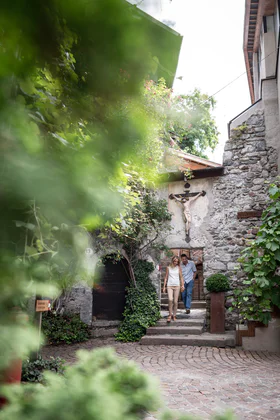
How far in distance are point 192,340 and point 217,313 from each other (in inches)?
39.9

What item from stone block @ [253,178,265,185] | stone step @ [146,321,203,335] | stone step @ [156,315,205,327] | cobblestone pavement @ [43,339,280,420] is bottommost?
cobblestone pavement @ [43,339,280,420]

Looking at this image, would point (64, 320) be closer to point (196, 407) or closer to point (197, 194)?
point (197, 194)

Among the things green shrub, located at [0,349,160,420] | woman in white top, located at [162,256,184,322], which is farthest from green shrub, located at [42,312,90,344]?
green shrub, located at [0,349,160,420]

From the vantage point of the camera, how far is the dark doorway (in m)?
8.45

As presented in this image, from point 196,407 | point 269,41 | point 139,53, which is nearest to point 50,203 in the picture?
point 139,53

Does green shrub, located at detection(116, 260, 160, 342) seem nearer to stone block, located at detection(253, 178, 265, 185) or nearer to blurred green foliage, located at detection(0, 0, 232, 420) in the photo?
stone block, located at detection(253, 178, 265, 185)

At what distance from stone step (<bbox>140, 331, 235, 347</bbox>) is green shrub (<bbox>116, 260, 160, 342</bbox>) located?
50 cm

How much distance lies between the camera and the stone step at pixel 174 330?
6.86m

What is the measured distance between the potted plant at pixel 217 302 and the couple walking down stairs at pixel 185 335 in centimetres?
21

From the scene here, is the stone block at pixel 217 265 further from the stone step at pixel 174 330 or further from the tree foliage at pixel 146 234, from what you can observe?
the stone step at pixel 174 330

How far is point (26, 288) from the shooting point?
1.51 feet

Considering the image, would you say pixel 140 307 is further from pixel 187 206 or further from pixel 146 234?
pixel 187 206

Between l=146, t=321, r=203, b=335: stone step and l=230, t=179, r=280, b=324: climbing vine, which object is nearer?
l=230, t=179, r=280, b=324: climbing vine

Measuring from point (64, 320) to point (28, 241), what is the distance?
25.1 feet
